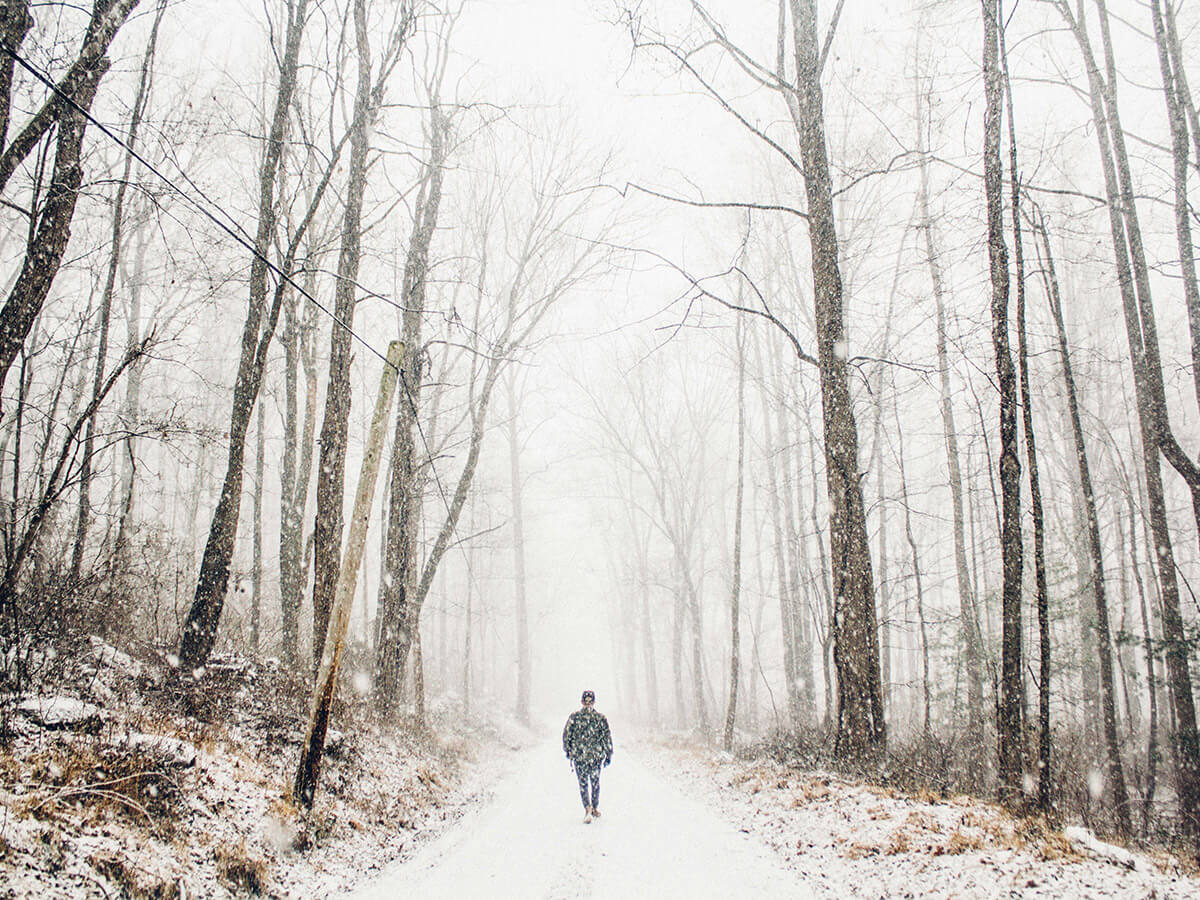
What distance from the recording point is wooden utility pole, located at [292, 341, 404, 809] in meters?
5.85

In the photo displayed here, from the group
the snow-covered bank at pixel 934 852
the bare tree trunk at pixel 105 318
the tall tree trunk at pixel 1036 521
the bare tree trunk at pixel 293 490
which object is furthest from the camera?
the bare tree trunk at pixel 293 490

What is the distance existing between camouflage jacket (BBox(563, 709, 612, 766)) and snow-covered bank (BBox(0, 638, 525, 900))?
1.66 meters

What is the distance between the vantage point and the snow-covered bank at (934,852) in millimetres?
3822

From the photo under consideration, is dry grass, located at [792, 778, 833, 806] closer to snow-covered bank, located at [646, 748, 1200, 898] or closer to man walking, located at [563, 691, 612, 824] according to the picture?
snow-covered bank, located at [646, 748, 1200, 898]

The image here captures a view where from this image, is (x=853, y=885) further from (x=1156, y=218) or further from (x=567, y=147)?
(x=567, y=147)

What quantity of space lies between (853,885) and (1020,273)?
20.3 ft

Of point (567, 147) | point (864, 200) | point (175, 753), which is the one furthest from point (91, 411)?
point (864, 200)

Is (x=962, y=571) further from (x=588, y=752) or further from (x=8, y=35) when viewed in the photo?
(x=8, y=35)

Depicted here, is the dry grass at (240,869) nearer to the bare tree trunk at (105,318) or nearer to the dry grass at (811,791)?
the bare tree trunk at (105,318)

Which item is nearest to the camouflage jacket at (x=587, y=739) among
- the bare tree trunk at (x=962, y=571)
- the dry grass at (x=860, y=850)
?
the dry grass at (x=860, y=850)

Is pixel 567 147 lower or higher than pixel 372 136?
higher

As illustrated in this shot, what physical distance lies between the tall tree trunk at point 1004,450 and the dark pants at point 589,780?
14.6 ft

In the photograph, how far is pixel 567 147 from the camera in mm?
14750

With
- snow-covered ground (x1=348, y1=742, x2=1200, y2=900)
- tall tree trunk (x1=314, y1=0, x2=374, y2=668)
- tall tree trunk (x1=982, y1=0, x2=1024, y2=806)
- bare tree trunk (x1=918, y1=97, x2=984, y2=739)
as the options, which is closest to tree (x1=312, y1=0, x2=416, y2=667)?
tall tree trunk (x1=314, y1=0, x2=374, y2=668)
